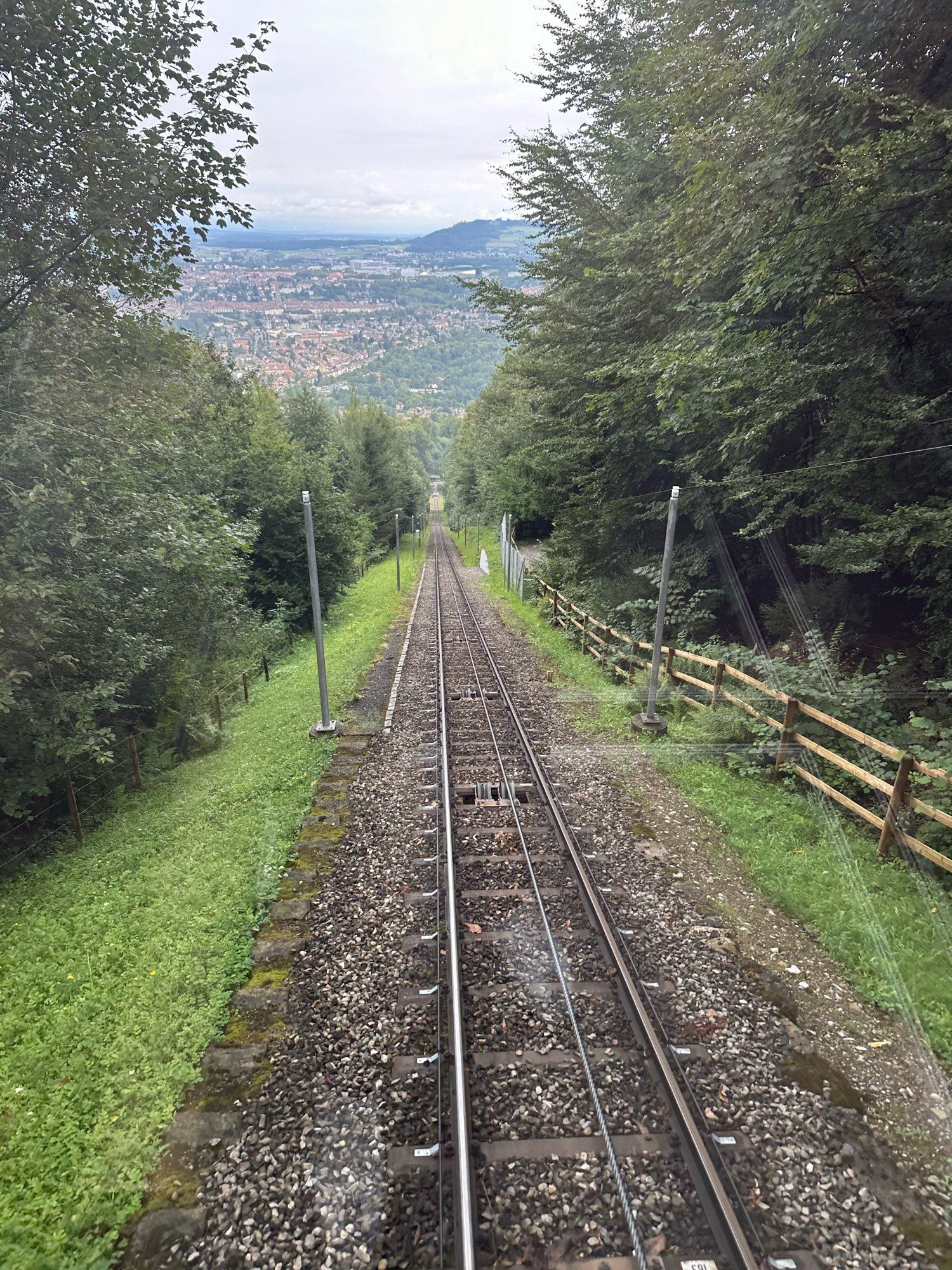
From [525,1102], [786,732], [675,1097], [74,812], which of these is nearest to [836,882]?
[786,732]

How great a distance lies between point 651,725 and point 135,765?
8.97 m

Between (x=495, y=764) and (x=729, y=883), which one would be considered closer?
(x=729, y=883)

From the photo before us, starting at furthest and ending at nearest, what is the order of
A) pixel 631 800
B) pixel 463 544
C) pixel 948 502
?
pixel 463 544, pixel 631 800, pixel 948 502

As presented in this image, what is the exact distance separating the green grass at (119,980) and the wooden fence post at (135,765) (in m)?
0.30

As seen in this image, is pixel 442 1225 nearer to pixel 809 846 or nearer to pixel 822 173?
pixel 809 846

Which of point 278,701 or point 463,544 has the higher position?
point 463,544

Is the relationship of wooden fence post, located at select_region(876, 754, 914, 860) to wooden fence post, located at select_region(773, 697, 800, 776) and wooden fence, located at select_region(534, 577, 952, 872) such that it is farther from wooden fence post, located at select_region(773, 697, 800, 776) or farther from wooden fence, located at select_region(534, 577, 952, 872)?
wooden fence post, located at select_region(773, 697, 800, 776)

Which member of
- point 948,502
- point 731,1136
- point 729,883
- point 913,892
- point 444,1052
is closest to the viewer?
point 731,1136

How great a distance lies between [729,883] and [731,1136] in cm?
314

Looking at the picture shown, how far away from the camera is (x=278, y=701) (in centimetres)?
1495

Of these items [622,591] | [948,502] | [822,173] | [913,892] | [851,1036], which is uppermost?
[822,173]

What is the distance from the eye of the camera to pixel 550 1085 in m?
4.38

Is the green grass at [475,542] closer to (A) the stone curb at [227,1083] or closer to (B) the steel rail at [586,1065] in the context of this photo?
(B) the steel rail at [586,1065]

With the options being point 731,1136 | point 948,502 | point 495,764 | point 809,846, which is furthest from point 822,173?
point 731,1136
